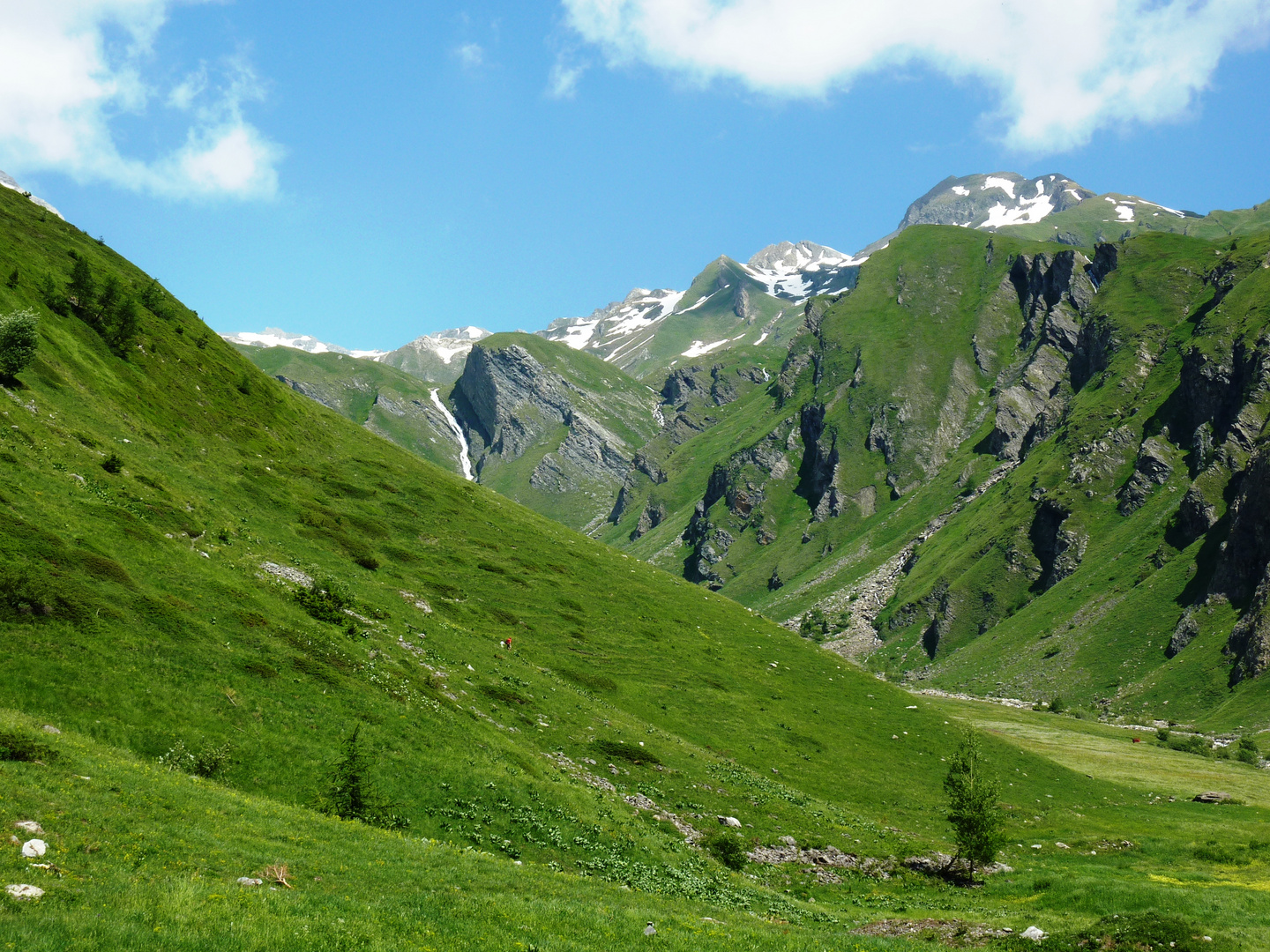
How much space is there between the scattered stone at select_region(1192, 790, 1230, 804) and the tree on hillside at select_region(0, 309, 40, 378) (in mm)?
111843

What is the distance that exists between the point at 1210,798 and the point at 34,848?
96.2 metres

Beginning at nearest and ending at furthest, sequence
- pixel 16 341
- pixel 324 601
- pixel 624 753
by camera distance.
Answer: pixel 324 601
pixel 624 753
pixel 16 341

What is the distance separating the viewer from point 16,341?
56.9m

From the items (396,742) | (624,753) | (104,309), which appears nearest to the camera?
(396,742)

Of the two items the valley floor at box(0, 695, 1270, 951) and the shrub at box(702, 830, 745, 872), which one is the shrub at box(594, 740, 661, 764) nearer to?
the shrub at box(702, 830, 745, 872)

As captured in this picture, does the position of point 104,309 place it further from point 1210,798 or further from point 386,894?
point 1210,798

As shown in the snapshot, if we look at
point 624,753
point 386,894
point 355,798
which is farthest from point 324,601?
point 386,894

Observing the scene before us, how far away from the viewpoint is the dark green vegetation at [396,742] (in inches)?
828

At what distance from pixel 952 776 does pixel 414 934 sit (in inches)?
1574

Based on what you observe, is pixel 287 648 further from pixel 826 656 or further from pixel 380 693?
pixel 826 656

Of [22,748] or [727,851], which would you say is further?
[727,851]

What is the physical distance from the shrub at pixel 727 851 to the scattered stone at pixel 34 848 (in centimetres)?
3026

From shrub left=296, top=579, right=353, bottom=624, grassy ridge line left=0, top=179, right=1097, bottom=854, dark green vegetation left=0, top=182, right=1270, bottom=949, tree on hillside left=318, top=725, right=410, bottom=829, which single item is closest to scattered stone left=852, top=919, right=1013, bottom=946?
dark green vegetation left=0, top=182, right=1270, bottom=949

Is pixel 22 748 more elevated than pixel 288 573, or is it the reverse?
pixel 288 573
